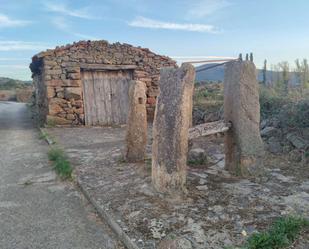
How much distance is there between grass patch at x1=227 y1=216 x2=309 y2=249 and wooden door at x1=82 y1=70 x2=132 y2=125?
9500mm

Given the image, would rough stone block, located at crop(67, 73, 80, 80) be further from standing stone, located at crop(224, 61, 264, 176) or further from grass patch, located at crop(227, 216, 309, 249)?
grass patch, located at crop(227, 216, 309, 249)

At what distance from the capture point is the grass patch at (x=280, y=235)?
2.91 meters

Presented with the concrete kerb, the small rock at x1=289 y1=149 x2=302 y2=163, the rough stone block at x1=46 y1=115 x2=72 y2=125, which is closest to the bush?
the small rock at x1=289 y1=149 x2=302 y2=163

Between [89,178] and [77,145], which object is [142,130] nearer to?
[89,178]

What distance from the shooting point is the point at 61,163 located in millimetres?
6105

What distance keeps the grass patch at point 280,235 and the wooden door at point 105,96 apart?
31.2 ft

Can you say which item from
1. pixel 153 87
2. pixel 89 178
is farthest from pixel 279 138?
pixel 153 87

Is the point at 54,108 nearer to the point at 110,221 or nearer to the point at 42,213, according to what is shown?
the point at 42,213

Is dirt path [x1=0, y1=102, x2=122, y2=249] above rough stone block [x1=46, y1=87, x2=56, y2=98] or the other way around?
the other way around

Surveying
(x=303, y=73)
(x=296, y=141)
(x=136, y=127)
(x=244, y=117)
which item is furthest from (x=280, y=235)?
(x=303, y=73)

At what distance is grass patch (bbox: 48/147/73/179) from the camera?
18.4ft

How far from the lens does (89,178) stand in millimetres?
5266

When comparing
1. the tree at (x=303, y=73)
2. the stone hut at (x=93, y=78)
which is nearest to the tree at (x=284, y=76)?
the tree at (x=303, y=73)

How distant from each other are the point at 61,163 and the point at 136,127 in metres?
1.51
